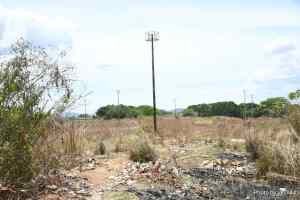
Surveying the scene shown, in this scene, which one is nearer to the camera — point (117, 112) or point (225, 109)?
point (117, 112)

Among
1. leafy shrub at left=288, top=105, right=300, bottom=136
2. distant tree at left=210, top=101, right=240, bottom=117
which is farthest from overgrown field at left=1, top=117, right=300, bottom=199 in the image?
distant tree at left=210, top=101, right=240, bottom=117

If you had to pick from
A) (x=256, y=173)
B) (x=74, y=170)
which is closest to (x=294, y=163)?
(x=256, y=173)

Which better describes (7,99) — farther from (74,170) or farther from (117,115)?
(117,115)

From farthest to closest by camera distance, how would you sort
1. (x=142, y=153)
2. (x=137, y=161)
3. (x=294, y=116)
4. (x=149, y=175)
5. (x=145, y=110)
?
1. (x=145, y=110)
2. (x=294, y=116)
3. (x=142, y=153)
4. (x=137, y=161)
5. (x=149, y=175)

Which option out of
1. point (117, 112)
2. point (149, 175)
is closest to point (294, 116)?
point (149, 175)

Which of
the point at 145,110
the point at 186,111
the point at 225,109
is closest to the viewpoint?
the point at 145,110

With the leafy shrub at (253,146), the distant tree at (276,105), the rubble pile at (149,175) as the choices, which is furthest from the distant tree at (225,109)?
the rubble pile at (149,175)

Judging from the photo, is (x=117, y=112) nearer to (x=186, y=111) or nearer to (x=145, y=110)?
(x=145, y=110)

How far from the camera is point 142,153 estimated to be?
1403 cm

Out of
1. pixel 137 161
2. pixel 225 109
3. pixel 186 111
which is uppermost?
pixel 225 109

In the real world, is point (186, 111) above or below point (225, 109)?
below

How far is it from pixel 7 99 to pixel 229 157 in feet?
32.1

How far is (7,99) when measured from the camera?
26.0ft

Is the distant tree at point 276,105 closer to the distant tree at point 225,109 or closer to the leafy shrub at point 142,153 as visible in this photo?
the leafy shrub at point 142,153
